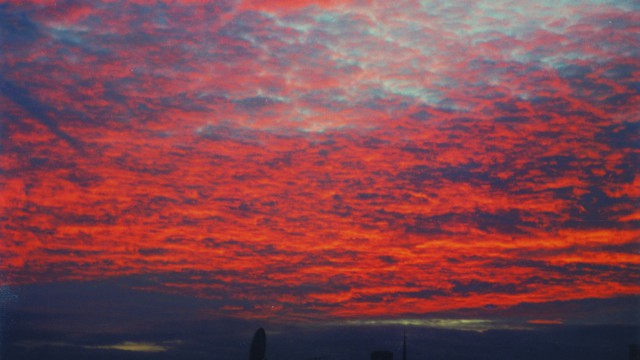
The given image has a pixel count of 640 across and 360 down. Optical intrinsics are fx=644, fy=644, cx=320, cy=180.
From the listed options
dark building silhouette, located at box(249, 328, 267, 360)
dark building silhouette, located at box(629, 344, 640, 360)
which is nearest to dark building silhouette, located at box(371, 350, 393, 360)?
dark building silhouette, located at box(629, 344, 640, 360)

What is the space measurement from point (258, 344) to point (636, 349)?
218ft

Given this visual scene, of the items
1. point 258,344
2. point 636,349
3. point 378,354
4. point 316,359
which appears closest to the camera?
point 258,344

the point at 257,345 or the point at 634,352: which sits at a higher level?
the point at 257,345

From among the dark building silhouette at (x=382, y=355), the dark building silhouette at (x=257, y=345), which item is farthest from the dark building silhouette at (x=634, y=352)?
the dark building silhouette at (x=257, y=345)

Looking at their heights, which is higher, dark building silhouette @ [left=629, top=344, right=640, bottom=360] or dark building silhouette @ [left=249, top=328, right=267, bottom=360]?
dark building silhouette @ [left=249, top=328, right=267, bottom=360]

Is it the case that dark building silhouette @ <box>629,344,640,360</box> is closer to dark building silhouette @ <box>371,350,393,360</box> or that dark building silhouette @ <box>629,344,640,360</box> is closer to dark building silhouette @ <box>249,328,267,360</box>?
dark building silhouette @ <box>371,350,393,360</box>

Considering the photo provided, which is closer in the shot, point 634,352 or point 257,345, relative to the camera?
point 257,345

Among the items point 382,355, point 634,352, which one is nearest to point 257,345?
point 382,355

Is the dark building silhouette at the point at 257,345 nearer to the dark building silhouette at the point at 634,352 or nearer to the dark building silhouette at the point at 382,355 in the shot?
the dark building silhouette at the point at 382,355

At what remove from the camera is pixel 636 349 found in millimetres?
79125

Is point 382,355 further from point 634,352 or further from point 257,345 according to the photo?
point 257,345

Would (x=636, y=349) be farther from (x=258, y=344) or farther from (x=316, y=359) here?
(x=258, y=344)

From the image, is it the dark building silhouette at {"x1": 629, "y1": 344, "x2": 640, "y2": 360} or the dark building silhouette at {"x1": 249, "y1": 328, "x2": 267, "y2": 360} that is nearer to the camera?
the dark building silhouette at {"x1": 249, "y1": 328, "x2": 267, "y2": 360}

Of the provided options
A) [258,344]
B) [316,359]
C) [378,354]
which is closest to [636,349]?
[378,354]
